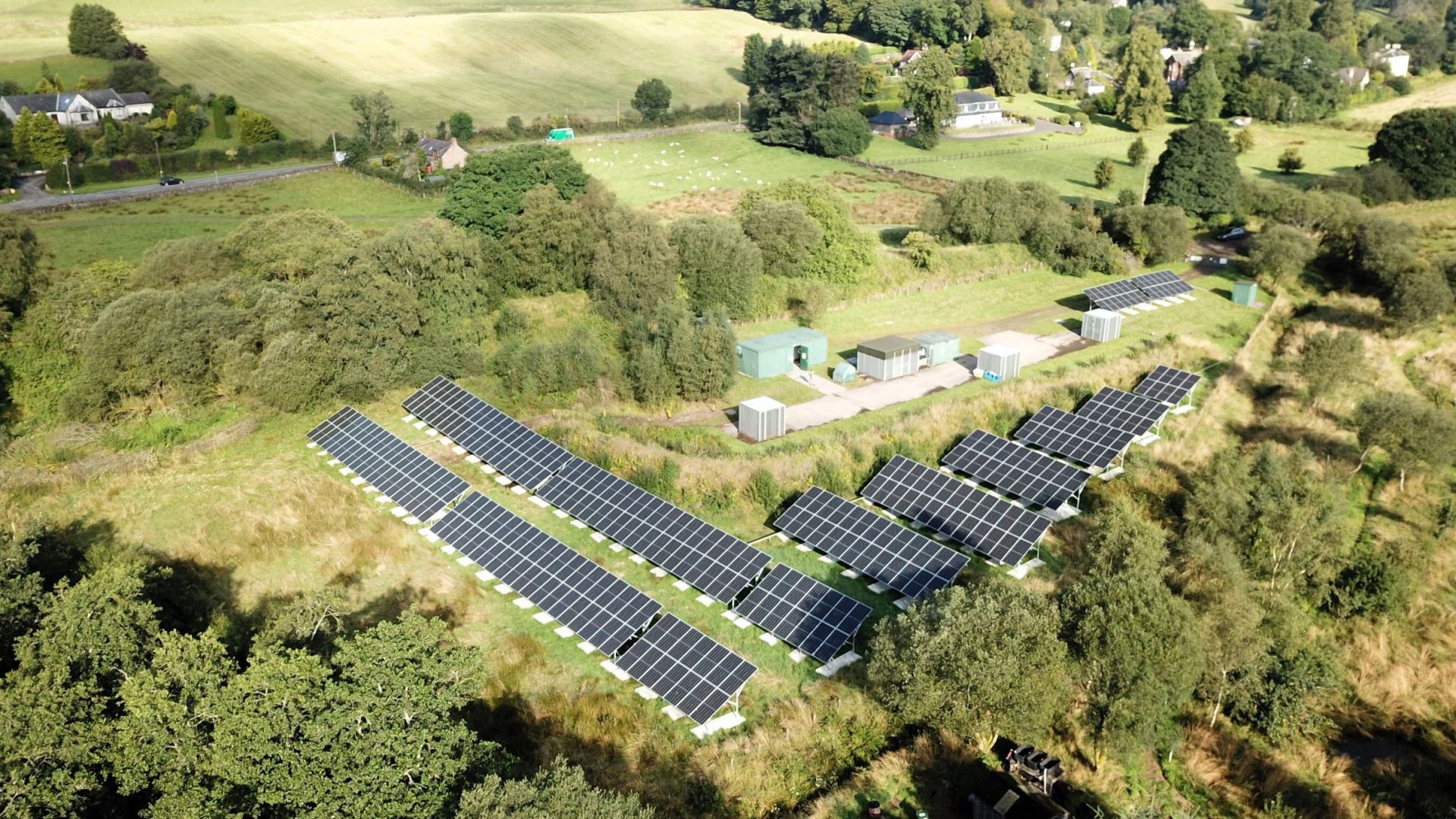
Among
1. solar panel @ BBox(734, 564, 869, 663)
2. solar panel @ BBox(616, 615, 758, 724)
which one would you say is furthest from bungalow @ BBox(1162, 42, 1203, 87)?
solar panel @ BBox(616, 615, 758, 724)

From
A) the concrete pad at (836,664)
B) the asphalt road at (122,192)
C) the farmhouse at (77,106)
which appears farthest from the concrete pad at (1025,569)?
the farmhouse at (77,106)

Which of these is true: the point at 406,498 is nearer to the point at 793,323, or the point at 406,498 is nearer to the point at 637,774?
the point at 637,774

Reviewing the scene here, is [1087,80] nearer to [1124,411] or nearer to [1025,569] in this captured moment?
[1124,411]

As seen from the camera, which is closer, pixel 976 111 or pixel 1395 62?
pixel 976 111

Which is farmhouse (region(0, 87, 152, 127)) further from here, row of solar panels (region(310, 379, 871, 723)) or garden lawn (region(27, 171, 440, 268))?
row of solar panels (region(310, 379, 871, 723))

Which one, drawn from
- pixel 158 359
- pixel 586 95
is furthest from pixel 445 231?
pixel 586 95

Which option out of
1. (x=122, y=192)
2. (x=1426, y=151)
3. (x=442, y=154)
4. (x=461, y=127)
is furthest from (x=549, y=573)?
(x=461, y=127)
